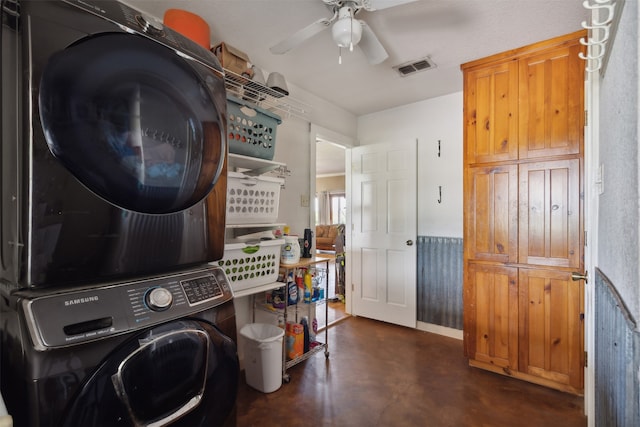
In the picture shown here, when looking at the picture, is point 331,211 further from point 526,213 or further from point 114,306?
point 114,306

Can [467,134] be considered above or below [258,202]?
above

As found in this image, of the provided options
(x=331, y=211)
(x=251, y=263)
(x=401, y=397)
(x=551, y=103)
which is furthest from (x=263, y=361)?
(x=331, y=211)

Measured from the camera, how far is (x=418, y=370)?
7.60ft

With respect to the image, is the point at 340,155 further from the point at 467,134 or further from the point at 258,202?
the point at 258,202

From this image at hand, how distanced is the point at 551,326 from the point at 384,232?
167cm

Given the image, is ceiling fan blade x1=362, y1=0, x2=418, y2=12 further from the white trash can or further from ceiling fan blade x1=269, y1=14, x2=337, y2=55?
the white trash can

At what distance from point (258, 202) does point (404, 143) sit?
6.43ft

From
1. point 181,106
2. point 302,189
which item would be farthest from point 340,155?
point 181,106

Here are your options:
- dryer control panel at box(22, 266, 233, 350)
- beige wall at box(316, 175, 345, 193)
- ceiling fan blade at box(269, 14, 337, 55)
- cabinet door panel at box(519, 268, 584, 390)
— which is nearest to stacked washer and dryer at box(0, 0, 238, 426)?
dryer control panel at box(22, 266, 233, 350)

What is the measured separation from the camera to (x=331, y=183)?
9.50 m

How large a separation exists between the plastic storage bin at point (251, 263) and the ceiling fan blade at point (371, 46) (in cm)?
127

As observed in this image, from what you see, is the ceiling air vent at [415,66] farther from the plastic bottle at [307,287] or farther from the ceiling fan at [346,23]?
the plastic bottle at [307,287]

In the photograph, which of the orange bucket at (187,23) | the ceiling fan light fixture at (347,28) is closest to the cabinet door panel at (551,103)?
the ceiling fan light fixture at (347,28)

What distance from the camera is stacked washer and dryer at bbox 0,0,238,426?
0.57 meters
